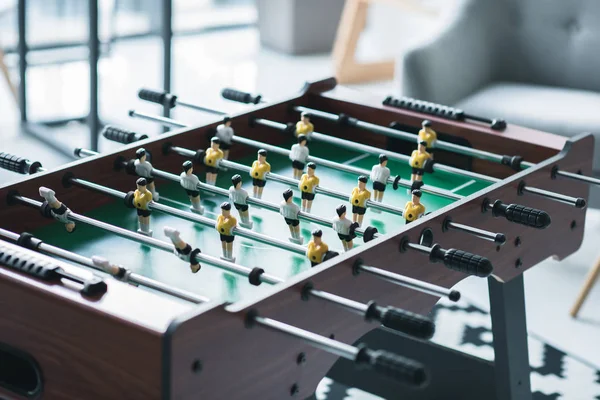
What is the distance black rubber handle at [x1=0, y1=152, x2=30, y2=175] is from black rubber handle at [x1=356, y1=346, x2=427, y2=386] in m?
0.91

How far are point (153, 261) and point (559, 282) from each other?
1.83 meters

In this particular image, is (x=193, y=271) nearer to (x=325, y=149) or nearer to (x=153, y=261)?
(x=153, y=261)

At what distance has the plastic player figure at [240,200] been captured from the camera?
1.84 m

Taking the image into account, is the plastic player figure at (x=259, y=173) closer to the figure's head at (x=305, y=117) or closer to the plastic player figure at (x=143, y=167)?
the plastic player figure at (x=143, y=167)

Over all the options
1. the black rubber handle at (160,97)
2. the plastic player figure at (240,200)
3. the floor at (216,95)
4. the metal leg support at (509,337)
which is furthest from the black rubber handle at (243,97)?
the floor at (216,95)

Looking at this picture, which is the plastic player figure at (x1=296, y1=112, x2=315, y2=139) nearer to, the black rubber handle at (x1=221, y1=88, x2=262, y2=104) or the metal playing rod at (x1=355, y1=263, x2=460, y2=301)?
the black rubber handle at (x1=221, y1=88, x2=262, y2=104)

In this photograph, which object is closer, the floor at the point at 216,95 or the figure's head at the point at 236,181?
the figure's head at the point at 236,181

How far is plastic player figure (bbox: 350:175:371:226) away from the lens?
1.86 metres

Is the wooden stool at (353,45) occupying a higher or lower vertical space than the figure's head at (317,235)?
lower

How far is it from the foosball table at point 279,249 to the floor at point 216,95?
749 millimetres

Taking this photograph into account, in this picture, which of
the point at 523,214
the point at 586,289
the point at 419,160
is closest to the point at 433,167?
the point at 419,160

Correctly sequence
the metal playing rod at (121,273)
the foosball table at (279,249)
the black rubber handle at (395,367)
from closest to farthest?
the black rubber handle at (395,367) < the foosball table at (279,249) < the metal playing rod at (121,273)

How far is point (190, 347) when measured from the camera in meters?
1.28

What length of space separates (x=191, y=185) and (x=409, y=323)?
694 mm
